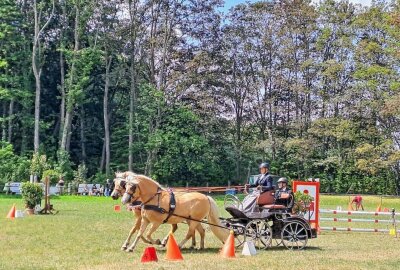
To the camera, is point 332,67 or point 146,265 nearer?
point 146,265

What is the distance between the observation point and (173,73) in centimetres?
4878

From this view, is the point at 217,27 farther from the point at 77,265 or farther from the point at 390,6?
the point at 77,265

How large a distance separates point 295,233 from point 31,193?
40.0 ft

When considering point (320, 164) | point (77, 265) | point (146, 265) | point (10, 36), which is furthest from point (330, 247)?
point (10, 36)

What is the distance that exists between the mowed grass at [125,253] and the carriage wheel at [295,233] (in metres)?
0.27

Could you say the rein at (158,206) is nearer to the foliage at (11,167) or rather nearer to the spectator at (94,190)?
the spectator at (94,190)

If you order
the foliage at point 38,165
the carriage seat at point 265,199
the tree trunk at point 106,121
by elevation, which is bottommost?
the carriage seat at point 265,199

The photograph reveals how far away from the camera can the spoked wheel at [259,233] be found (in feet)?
42.2

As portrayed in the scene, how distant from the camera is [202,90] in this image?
49.2m

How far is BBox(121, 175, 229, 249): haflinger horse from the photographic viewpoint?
11.9 m

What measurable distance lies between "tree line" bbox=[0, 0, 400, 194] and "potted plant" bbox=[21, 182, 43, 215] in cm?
2153

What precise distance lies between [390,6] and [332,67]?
672cm

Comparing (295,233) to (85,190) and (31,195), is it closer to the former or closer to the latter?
(31,195)

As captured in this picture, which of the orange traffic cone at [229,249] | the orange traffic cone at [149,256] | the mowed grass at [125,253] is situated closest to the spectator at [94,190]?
the mowed grass at [125,253]
